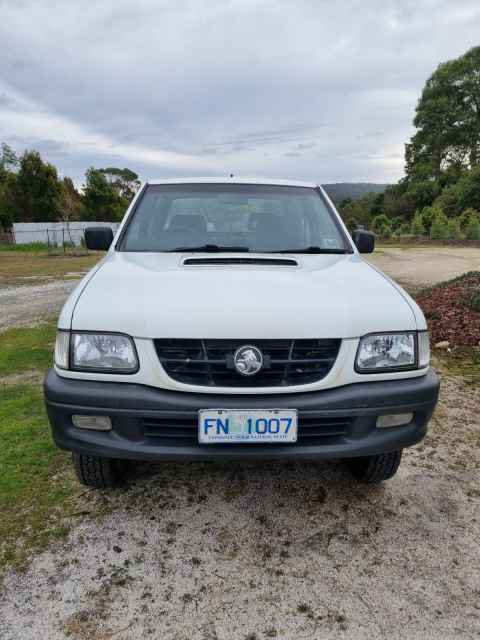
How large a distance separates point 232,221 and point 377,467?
1.73 meters

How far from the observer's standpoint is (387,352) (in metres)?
1.88

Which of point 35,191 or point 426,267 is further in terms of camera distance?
point 35,191

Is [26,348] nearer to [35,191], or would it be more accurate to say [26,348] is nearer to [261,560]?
[261,560]

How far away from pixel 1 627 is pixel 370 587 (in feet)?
4.44

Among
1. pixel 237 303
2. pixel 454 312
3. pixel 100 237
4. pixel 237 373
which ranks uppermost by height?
pixel 100 237

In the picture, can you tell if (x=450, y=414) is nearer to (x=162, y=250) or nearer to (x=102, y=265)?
(x=162, y=250)

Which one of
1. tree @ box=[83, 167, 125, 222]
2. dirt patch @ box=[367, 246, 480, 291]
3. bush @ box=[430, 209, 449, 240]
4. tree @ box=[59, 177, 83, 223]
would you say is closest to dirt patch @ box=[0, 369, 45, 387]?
dirt patch @ box=[367, 246, 480, 291]

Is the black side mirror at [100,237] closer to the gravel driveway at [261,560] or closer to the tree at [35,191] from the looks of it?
the gravel driveway at [261,560]

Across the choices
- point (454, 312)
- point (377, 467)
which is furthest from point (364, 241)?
point (454, 312)

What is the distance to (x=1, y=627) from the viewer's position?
1.53 metres

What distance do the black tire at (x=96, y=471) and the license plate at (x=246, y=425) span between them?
26.1 inches

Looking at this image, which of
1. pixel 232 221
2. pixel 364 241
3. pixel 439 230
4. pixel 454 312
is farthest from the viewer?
pixel 439 230

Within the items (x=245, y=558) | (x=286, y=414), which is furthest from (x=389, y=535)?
(x=286, y=414)

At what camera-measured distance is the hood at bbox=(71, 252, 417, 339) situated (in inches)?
69.0
